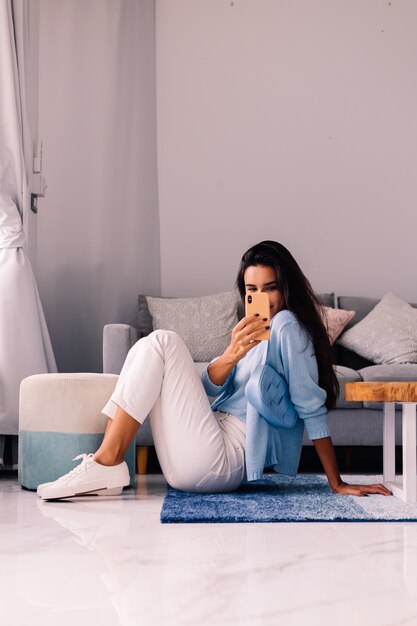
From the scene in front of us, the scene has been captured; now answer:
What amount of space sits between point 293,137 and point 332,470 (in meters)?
2.72

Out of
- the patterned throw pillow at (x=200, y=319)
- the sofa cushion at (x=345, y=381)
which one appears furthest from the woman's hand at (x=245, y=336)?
the patterned throw pillow at (x=200, y=319)

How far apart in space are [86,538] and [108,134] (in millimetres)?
3054

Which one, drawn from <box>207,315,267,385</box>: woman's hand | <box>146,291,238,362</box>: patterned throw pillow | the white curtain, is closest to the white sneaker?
<box>207,315,267,385</box>: woman's hand

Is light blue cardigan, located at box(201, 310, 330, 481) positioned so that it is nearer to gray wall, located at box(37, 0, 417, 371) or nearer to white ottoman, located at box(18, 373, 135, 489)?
white ottoman, located at box(18, 373, 135, 489)

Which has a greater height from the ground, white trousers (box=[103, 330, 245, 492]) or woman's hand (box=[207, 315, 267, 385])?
woman's hand (box=[207, 315, 267, 385])

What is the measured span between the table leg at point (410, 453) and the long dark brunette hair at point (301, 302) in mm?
221

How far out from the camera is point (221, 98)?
4.77m

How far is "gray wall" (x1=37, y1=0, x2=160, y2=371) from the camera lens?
4.48 meters

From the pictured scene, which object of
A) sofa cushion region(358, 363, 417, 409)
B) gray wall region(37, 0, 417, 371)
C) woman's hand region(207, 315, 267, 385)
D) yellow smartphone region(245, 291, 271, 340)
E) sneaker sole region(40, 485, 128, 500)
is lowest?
sneaker sole region(40, 485, 128, 500)

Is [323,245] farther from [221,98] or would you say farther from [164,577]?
[164,577]

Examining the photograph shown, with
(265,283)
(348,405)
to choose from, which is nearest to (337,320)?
(348,405)

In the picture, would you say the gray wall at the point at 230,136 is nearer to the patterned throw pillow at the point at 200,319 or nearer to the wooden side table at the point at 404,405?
the patterned throw pillow at the point at 200,319

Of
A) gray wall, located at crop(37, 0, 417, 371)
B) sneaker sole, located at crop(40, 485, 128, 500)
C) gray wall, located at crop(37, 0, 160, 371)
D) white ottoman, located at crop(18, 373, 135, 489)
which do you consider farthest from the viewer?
gray wall, located at crop(37, 0, 417, 371)

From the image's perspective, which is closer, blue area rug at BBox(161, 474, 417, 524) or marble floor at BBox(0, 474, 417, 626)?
marble floor at BBox(0, 474, 417, 626)
